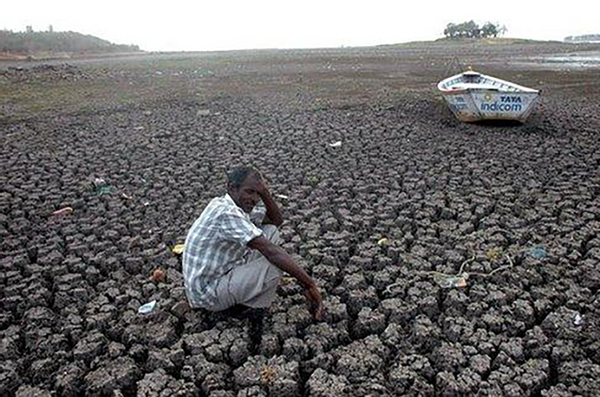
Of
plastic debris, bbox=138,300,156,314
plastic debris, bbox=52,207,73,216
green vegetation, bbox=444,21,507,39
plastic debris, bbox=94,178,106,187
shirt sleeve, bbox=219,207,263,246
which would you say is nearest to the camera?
shirt sleeve, bbox=219,207,263,246

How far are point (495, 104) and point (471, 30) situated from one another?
175 ft

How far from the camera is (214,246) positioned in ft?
10.5

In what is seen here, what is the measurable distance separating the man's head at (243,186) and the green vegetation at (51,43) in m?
36.9

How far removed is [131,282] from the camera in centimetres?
406

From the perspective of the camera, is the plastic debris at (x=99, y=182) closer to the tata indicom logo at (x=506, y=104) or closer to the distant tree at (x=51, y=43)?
the tata indicom logo at (x=506, y=104)

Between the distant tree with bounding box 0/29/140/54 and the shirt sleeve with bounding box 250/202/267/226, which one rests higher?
the distant tree with bounding box 0/29/140/54

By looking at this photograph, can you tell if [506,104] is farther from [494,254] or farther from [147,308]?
[147,308]

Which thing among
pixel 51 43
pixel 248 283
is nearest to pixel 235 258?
pixel 248 283

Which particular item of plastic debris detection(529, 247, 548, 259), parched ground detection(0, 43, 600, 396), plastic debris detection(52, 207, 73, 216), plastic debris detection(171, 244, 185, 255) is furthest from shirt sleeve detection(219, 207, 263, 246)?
plastic debris detection(52, 207, 73, 216)

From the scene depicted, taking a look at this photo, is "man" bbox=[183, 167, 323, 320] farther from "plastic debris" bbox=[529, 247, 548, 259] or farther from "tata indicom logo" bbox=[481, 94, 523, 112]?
"tata indicom logo" bbox=[481, 94, 523, 112]

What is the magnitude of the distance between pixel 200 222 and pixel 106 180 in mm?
3611

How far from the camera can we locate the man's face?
319 centimetres

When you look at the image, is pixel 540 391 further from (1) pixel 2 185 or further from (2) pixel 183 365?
(1) pixel 2 185

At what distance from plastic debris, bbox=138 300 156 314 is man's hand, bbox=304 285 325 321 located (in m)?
1.06
